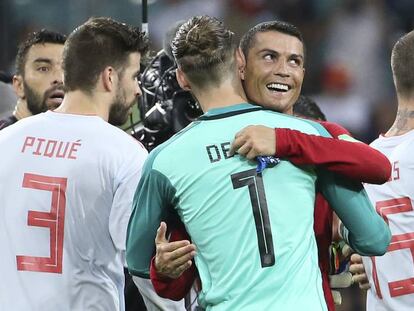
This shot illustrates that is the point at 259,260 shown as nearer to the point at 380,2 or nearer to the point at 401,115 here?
the point at 401,115

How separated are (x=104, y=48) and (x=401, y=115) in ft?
3.84

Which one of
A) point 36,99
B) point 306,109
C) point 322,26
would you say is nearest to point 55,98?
point 36,99

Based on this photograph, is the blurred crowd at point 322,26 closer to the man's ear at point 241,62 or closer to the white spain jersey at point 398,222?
the white spain jersey at point 398,222

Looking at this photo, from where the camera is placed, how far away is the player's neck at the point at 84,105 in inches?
151

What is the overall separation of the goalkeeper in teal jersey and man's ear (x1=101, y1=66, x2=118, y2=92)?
0.73 metres

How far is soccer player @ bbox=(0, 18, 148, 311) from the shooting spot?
3703 millimetres

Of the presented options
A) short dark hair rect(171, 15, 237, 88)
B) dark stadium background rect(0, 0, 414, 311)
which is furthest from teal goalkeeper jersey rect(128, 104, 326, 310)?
dark stadium background rect(0, 0, 414, 311)

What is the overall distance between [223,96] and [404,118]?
44.0 inches

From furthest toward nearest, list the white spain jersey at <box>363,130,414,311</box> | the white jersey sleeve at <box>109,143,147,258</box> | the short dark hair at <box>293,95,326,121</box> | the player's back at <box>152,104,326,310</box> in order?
the short dark hair at <box>293,95,326,121</box>
the white spain jersey at <box>363,130,414,311</box>
the white jersey sleeve at <box>109,143,147,258</box>
the player's back at <box>152,104,326,310</box>

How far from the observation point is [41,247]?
12.2ft

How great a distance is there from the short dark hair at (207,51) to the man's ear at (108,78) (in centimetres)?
79

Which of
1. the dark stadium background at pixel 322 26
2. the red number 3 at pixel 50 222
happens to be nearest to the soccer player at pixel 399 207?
the red number 3 at pixel 50 222

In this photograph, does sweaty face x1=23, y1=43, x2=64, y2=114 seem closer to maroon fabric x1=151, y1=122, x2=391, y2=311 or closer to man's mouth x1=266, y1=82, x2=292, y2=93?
man's mouth x1=266, y1=82, x2=292, y2=93

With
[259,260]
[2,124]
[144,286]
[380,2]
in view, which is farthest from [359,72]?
[259,260]
